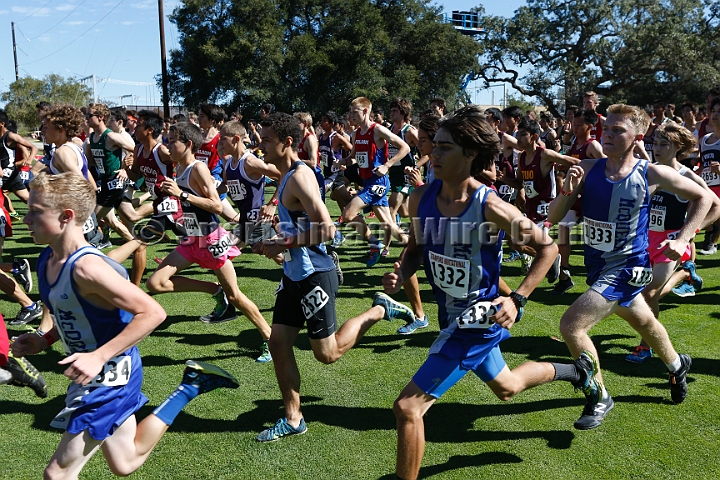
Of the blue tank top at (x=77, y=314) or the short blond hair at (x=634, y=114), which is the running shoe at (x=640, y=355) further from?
the blue tank top at (x=77, y=314)

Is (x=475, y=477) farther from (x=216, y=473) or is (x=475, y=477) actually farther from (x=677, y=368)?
(x=677, y=368)

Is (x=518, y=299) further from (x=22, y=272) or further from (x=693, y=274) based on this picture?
(x=22, y=272)

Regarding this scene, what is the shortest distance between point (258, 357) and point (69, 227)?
297cm

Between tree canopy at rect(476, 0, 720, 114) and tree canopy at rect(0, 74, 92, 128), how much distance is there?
98.9 feet

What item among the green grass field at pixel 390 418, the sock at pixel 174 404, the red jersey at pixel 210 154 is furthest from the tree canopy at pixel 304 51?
the sock at pixel 174 404

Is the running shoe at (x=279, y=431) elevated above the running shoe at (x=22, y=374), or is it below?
below

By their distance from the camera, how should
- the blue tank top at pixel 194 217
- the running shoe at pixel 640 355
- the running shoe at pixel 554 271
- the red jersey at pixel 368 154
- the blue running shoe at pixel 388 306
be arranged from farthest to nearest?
the red jersey at pixel 368 154
the running shoe at pixel 554 271
the blue tank top at pixel 194 217
the running shoe at pixel 640 355
the blue running shoe at pixel 388 306

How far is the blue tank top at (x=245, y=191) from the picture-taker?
751cm

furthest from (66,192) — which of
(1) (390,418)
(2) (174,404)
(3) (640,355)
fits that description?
(3) (640,355)

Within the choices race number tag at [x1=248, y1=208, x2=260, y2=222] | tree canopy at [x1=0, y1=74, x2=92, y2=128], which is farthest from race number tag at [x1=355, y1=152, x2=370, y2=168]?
tree canopy at [x1=0, y1=74, x2=92, y2=128]

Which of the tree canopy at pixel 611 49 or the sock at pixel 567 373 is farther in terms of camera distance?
the tree canopy at pixel 611 49

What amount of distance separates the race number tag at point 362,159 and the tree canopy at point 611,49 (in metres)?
→ 32.9

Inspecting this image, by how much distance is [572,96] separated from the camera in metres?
41.3

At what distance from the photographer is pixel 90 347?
2.93 meters
